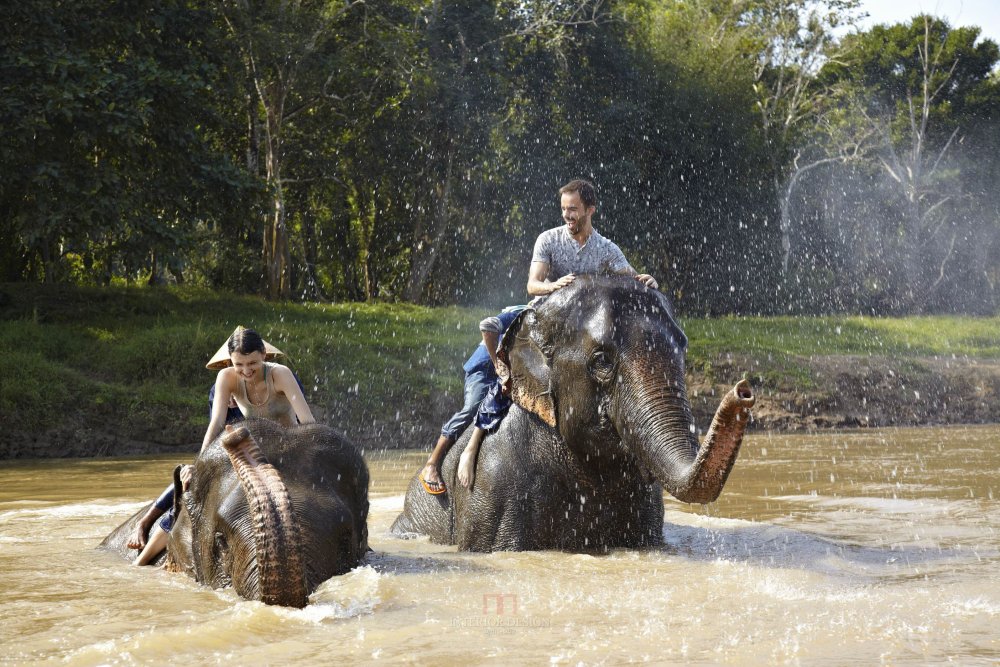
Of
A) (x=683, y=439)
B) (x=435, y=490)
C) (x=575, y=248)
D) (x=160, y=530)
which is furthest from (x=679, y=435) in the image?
(x=160, y=530)

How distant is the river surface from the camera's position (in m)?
4.11

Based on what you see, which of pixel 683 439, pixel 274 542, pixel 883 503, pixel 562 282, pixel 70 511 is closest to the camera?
pixel 274 542

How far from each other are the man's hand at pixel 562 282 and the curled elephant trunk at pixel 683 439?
30.3 inches

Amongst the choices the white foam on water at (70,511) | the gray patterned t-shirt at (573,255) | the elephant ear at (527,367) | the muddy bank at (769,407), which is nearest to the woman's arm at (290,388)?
the elephant ear at (527,367)

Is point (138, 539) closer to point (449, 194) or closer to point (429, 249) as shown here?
point (429, 249)

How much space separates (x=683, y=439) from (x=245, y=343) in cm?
202

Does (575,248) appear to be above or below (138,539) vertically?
above

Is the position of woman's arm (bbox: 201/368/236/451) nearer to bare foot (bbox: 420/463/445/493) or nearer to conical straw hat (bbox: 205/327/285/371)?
conical straw hat (bbox: 205/327/285/371)

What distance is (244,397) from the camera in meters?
5.81

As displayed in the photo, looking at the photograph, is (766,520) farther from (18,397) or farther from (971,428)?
(18,397)

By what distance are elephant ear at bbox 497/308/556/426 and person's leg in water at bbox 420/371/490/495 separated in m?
0.49

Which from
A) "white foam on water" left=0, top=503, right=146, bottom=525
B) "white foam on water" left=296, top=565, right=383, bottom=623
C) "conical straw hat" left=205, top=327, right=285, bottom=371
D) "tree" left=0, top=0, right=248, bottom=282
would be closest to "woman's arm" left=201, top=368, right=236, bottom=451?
"conical straw hat" left=205, top=327, right=285, bottom=371

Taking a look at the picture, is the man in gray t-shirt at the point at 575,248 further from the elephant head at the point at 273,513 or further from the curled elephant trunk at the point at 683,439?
the elephant head at the point at 273,513

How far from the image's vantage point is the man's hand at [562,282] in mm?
5918
